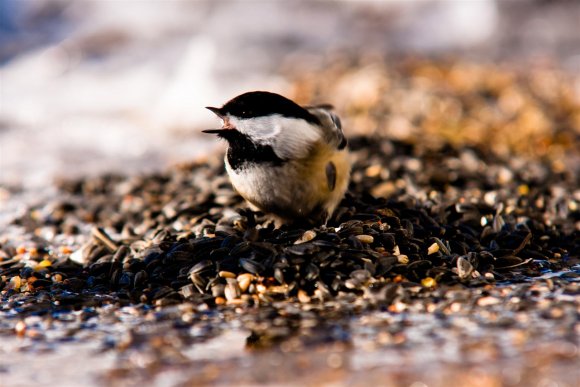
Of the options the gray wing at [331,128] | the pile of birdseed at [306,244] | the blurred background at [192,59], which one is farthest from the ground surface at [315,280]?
the blurred background at [192,59]

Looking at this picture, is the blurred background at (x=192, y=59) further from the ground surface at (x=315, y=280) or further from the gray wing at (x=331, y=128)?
the gray wing at (x=331, y=128)

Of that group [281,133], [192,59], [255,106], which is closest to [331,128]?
[281,133]

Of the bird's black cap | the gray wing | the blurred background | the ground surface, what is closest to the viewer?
the ground surface

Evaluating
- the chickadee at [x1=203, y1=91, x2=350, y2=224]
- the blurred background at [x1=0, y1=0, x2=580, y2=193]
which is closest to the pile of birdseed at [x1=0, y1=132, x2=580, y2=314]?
the chickadee at [x1=203, y1=91, x2=350, y2=224]

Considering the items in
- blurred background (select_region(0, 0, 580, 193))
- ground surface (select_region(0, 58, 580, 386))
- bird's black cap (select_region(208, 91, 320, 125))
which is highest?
blurred background (select_region(0, 0, 580, 193))

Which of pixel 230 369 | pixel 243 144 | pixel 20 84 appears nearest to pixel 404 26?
pixel 20 84

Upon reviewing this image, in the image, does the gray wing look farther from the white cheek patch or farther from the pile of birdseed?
the pile of birdseed

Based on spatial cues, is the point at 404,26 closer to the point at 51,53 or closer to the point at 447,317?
the point at 51,53
